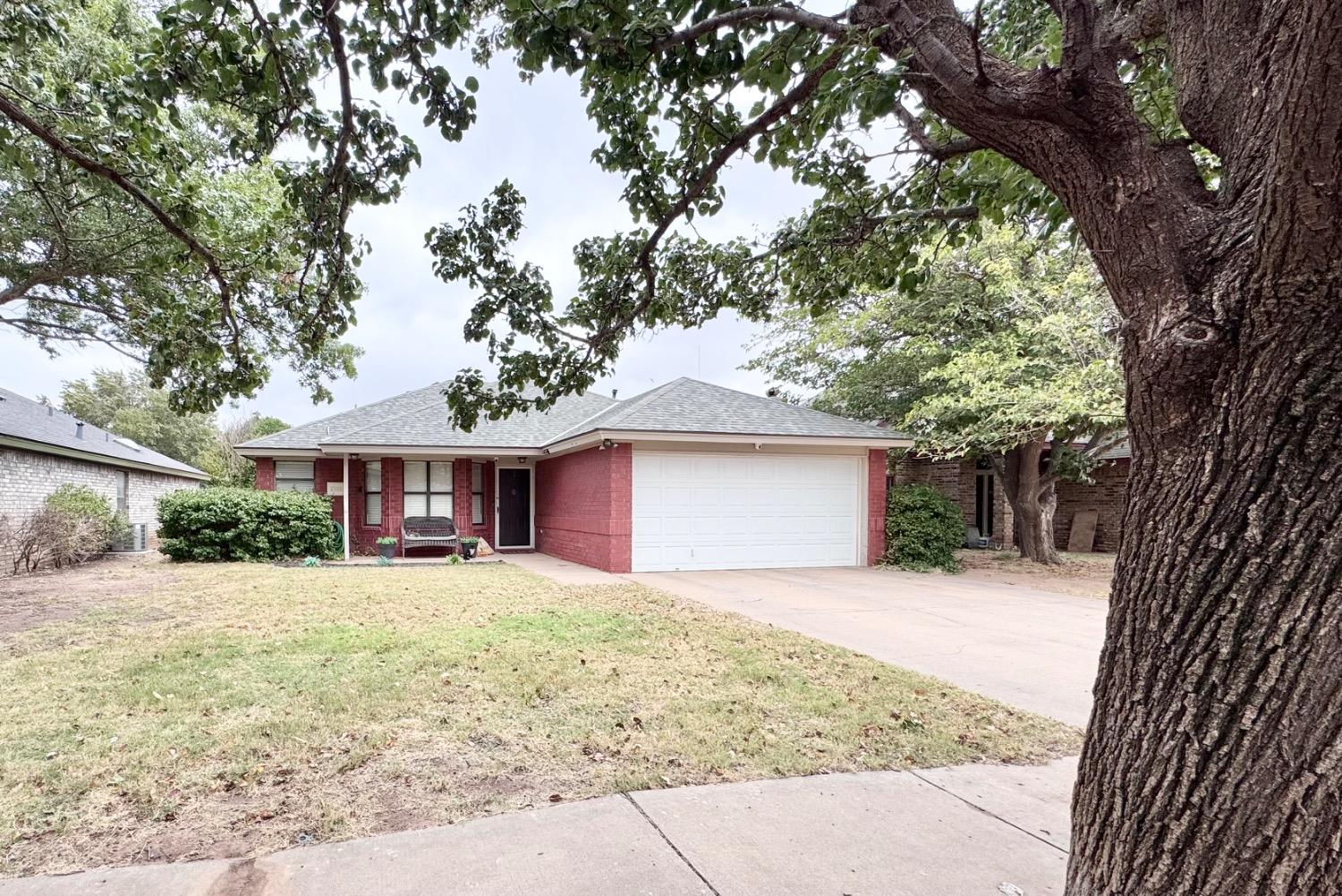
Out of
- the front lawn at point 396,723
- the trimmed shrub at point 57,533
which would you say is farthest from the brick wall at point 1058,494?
the trimmed shrub at point 57,533

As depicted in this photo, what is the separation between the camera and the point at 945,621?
25.4 ft

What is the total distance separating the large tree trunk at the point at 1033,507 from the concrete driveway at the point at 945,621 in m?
3.45

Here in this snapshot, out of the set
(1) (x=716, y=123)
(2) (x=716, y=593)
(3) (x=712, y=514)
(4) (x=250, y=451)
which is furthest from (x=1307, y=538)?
(4) (x=250, y=451)

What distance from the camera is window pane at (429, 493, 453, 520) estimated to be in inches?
623

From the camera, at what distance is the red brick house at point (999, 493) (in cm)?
1712

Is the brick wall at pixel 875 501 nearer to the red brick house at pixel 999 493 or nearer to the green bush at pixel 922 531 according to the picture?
the green bush at pixel 922 531

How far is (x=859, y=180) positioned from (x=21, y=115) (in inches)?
200

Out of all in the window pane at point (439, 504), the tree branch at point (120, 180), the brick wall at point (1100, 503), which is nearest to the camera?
the tree branch at point (120, 180)

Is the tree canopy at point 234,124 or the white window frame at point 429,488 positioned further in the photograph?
the white window frame at point 429,488

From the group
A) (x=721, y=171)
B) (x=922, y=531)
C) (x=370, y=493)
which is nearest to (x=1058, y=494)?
(x=922, y=531)

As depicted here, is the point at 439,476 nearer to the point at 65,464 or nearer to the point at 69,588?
the point at 69,588

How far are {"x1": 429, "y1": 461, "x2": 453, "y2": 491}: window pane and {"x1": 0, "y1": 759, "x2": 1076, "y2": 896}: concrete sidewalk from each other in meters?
13.8

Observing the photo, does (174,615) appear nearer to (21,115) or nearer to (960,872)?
(21,115)

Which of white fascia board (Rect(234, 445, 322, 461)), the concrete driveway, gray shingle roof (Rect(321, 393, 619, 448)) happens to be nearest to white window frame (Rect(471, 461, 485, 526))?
gray shingle roof (Rect(321, 393, 619, 448))
